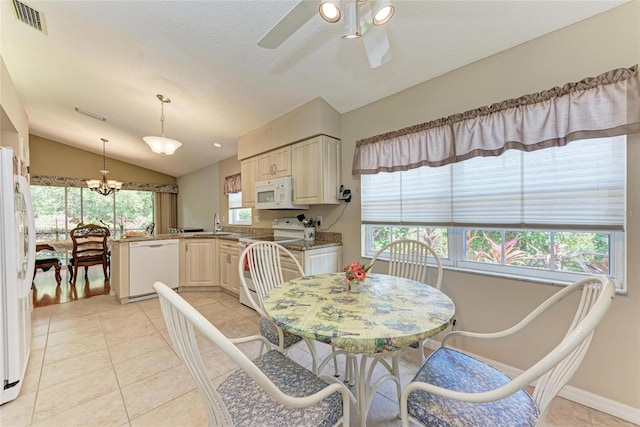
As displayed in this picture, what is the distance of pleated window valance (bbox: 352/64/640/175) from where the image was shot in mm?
1421

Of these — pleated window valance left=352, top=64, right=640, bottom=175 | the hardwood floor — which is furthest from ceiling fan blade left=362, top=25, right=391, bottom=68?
the hardwood floor

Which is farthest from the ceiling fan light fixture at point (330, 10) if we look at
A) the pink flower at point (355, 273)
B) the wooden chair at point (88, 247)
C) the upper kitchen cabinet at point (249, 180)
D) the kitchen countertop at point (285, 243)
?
the wooden chair at point (88, 247)

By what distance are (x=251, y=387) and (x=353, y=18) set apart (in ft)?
5.74

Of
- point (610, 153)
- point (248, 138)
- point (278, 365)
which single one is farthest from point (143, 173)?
point (610, 153)

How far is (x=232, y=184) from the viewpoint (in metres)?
4.80

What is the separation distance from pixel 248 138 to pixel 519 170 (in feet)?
10.9

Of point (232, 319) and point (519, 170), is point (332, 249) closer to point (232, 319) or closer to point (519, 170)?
point (232, 319)

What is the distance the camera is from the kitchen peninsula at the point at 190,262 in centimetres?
338

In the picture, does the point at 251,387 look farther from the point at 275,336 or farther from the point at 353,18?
the point at 353,18

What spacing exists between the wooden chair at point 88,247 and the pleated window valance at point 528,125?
4893mm

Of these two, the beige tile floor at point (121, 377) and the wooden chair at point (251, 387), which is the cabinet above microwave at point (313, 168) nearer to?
the beige tile floor at point (121, 377)

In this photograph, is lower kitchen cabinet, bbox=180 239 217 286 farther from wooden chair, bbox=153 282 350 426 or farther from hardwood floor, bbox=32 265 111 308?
wooden chair, bbox=153 282 350 426

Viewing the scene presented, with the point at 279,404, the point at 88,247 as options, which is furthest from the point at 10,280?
the point at 88,247

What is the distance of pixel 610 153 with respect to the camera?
4.95ft
